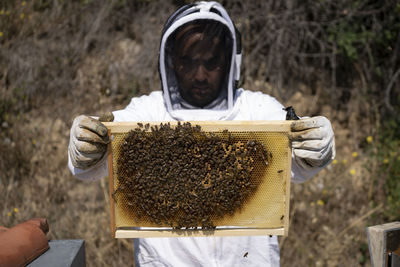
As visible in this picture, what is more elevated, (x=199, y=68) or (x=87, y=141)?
(x=199, y=68)

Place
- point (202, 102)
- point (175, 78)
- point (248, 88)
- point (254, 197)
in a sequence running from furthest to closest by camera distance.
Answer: point (248, 88)
point (175, 78)
point (202, 102)
point (254, 197)

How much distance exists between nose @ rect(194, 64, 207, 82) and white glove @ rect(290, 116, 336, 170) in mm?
1033

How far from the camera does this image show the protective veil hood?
2.90m

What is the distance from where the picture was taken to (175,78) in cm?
319

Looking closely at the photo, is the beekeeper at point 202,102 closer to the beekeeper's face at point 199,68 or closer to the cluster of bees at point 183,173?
the beekeeper's face at point 199,68

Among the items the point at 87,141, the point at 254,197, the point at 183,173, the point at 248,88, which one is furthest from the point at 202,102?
the point at 248,88

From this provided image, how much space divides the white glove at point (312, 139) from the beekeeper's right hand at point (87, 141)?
54.1 inches

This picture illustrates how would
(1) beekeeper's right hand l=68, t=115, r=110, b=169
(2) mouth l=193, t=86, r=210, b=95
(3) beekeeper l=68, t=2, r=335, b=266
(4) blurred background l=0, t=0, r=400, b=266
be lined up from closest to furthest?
1. (1) beekeeper's right hand l=68, t=115, r=110, b=169
2. (3) beekeeper l=68, t=2, r=335, b=266
3. (2) mouth l=193, t=86, r=210, b=95
4. (4) blurred background l=0, t=0, r=400, b=266

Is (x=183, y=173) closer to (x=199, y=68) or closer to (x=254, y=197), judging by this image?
(x=254, y=197)

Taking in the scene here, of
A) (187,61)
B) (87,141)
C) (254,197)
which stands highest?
(187,61)

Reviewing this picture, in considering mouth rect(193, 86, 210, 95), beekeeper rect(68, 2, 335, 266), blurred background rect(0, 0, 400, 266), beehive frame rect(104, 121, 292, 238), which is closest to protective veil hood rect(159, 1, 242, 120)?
beekeeper rect(68, 2, 335, 266)

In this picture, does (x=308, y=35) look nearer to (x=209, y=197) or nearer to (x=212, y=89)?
(x=212, y=89)

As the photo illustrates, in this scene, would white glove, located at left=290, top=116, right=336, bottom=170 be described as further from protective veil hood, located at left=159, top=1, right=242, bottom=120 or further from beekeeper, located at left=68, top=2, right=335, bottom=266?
protective veil hood, located at left=159, top=1, right=242, bottom=120

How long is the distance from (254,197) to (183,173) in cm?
59
